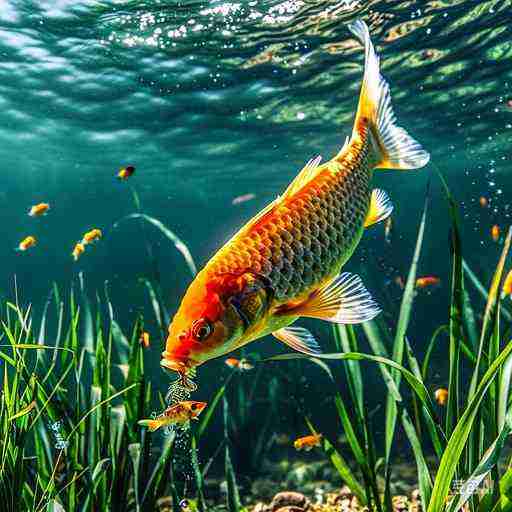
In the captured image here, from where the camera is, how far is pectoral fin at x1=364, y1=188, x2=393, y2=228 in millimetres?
2217

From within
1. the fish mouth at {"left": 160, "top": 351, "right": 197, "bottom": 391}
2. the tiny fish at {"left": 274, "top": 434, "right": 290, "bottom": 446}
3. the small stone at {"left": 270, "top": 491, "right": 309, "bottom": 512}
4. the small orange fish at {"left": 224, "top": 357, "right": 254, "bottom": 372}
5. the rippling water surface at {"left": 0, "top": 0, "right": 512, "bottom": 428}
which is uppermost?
the rippling water surface at {"left": 0, "top": 0, "right": 512, "bottom": 428}

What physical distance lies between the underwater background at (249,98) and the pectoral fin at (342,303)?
103cm

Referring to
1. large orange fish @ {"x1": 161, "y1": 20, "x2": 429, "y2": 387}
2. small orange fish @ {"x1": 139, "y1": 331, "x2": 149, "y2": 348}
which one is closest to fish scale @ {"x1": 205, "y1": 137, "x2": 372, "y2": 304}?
large orange fish @ {"x1": 161, "y1": 20, "x2": 429, "y2": 387}

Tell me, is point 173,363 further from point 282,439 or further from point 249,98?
point 249,98

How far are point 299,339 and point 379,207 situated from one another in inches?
29.2

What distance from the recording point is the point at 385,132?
7.51ft

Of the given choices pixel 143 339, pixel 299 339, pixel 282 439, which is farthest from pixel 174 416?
pixel 282 439

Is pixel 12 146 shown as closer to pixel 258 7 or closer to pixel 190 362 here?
pixel 258 7

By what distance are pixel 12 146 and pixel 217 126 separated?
15382 millimetres

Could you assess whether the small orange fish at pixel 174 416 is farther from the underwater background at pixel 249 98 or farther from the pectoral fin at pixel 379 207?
the pectoral fin at pixel 379 207

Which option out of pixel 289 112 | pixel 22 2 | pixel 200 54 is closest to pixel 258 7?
pixel 200 54

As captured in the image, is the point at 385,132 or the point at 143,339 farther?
the point at 143,339

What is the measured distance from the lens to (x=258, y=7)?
1277 centimetres

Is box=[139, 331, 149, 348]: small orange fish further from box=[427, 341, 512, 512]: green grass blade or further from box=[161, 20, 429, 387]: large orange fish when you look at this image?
box=[427, 341, 512, 512]: green grass blade
